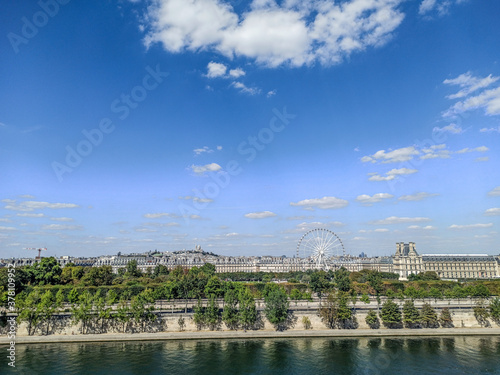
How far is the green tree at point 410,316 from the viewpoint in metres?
45.0

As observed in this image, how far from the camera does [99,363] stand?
33000 millimetres

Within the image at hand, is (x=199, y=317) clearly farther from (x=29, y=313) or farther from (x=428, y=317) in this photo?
(x=428, y=317)

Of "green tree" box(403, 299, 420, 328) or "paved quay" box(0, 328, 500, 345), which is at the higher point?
"green tree" box(403, 299, 420, 328)

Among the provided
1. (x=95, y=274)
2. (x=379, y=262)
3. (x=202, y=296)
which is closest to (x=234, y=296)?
(x=202, y=296)

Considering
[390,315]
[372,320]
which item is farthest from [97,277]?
[390,315]

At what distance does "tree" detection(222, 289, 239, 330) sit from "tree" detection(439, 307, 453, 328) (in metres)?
27.7

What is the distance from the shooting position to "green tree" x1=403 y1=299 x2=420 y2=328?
148 feet

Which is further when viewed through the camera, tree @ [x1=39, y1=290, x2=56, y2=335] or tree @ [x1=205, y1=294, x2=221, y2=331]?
tree @ [x1=205, y1=294, x2=221, y2=331]

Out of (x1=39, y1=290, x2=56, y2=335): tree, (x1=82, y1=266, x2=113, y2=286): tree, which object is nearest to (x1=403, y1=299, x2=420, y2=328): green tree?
(x1=39, y1=290, x2=56, y2=335): tree

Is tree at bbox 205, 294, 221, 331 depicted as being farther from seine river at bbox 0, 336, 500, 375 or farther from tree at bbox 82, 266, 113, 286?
tree at bbox 82, 266, 113, 286

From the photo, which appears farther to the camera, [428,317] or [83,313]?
[428,317]

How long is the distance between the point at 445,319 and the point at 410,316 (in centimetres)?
502

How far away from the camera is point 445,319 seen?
4572 centimetres

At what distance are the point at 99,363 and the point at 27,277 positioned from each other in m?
42.9
